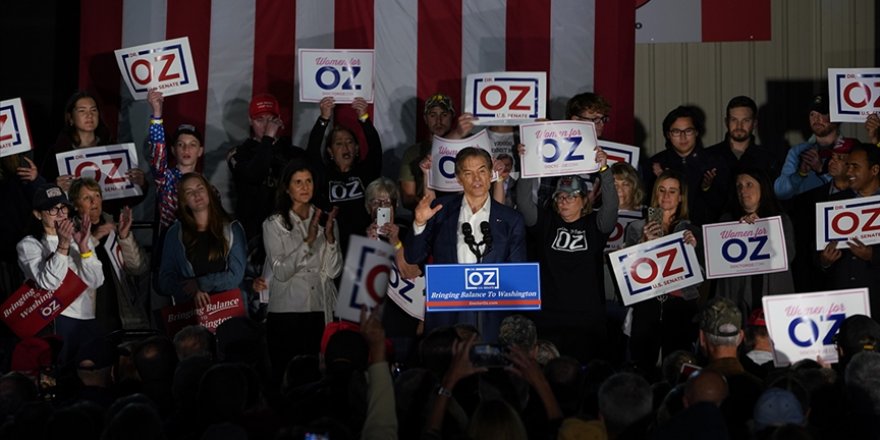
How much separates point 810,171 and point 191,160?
3899mm

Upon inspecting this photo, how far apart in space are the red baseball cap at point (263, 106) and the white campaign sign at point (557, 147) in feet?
6.77

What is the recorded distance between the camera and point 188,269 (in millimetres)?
7793

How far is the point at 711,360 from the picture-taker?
5918mm

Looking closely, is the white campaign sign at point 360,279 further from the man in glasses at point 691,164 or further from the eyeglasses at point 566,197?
the man in glasses at point 691,164

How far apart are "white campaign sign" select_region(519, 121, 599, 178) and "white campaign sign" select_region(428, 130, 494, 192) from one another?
0.39 metres

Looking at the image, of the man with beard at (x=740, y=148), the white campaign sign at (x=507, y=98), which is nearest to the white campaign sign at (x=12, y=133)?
the white campaign sign at (x=507, y=98)

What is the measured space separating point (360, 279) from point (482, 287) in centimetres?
158

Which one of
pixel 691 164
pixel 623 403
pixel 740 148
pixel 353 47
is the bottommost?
pixel 623 403

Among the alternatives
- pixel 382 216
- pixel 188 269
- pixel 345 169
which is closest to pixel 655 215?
pixel 382 216

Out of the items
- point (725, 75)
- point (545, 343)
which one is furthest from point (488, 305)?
point (725, 75)

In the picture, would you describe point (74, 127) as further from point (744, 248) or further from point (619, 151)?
point (744, 248)

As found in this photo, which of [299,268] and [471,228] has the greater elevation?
[471,228]

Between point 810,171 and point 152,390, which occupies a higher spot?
point 810,171

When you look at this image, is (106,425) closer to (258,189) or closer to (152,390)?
(152,390)
